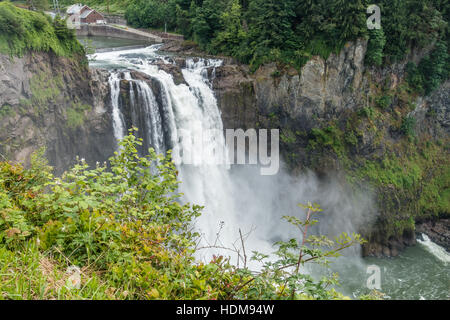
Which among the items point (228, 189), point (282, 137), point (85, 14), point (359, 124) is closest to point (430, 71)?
point (359, 124)

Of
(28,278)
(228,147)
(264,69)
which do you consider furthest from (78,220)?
(264,69)

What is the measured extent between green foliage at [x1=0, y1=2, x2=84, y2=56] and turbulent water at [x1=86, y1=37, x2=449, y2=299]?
8.45 ft

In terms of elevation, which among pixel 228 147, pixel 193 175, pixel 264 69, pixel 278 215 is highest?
pixel 264 69

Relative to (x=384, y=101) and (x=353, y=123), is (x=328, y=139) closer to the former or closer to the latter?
(x=353, y=123)

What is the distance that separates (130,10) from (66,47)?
2316 centimetres

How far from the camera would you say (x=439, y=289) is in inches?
658

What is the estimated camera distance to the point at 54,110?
14.4 m

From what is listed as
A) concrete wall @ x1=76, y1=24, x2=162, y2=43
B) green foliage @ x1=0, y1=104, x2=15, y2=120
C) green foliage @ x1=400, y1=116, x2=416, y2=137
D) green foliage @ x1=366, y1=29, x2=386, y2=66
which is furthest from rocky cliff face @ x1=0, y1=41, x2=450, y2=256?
concrete wall @ x1=76, y1=24, x2=162, y2=43

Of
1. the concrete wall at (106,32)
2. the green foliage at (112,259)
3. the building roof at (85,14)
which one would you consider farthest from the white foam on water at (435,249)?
the building roof at (85,14)

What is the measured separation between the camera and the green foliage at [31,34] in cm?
1248

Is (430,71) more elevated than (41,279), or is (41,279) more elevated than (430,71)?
(430,71)

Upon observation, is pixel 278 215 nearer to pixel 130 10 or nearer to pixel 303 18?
pixel 303 18

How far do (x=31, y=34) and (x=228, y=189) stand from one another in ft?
44.0
